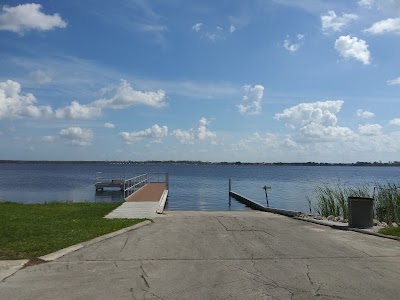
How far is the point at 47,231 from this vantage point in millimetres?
11078

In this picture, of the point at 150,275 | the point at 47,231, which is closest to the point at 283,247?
the point at 150,275

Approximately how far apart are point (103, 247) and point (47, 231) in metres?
2.39

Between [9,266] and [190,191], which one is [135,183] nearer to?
[190,191]

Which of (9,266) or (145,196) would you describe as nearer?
(9,266)

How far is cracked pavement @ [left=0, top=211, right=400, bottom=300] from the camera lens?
6.28m

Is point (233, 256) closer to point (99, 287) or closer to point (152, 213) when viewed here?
point (99, 287)

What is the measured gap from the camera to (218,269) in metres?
7.66

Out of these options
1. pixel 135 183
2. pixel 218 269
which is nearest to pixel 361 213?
pixel 218 269

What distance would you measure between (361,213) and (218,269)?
7.43 m

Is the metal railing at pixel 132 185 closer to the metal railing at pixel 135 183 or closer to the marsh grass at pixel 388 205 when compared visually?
the metal railing at pixel 135 183

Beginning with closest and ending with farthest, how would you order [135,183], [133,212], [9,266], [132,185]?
[9,266], [133,212], [135,183], [132,185]

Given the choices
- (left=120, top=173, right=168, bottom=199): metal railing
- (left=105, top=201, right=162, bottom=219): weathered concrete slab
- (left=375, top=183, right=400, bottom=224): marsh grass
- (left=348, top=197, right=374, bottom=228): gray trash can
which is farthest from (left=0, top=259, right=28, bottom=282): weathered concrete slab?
(left=120, top=173, right=168, bottom=199): metal railing

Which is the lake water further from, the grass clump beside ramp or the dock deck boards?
the grass clump beside ramp

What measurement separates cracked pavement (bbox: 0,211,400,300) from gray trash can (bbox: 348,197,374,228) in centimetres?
174
